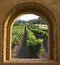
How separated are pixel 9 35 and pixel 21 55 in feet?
42.7

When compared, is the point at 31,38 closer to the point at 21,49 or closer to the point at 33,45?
the point at 33,45

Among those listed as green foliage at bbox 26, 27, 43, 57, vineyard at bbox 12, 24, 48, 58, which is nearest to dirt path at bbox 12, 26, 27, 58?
vineyard at bbox 12, 24, 48, 58

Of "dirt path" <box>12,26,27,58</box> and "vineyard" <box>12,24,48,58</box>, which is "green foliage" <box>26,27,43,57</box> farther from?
"dirt path" <box>12,26,27,58</box>

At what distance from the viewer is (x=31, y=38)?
24422 millimetres

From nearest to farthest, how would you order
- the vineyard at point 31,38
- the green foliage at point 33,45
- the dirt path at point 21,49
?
the dirt path at point 21,49 < the green foliage at point 33,45 < the vineyard at point 31,38

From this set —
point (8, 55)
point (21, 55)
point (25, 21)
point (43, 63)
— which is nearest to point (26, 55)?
point (21, 55)

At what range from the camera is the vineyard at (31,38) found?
2225 cm

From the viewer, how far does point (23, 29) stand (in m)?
25.8

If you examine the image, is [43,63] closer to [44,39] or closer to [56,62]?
[56,62]

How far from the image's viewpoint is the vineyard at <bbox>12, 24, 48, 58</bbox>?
73.0 feet

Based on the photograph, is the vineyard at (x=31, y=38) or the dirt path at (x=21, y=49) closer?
the dirt path at (x=21, y=49)

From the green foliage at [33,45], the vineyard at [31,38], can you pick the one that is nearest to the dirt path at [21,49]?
the vineyard at [31,38]

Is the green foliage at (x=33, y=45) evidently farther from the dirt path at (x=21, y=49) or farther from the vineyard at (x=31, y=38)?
the dirt path at (x=21, y=49)

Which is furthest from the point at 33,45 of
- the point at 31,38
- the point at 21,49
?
the point at 21,49
